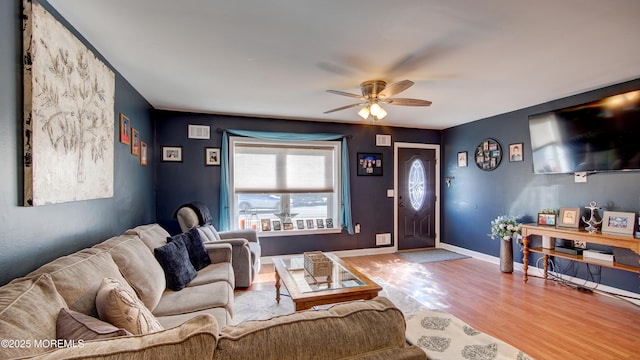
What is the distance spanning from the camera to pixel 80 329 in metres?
1.03

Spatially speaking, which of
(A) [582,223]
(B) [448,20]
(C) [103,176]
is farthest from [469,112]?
(C) [103,176]

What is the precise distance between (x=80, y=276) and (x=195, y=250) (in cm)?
138

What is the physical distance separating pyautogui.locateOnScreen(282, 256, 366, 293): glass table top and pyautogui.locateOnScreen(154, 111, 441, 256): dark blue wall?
1.83 meters

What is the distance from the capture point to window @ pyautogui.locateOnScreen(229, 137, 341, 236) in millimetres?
4496

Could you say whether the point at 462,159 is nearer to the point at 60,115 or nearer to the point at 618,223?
the point at 618,223

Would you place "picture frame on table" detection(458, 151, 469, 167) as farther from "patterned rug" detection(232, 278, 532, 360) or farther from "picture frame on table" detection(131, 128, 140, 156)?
"picture frame on table" detection(131, 128, 140, 156)

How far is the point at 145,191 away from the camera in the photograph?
11.9 feet

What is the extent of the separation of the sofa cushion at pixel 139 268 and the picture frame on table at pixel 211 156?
229 centimetres

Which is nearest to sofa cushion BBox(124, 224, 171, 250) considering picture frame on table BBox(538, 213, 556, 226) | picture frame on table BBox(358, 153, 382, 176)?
picture frame on table BBox(358, 153, 382, 176)

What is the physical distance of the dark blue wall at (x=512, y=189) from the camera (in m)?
3.14

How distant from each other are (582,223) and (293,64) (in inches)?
152

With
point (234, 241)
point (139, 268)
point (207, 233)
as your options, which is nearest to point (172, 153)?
point (207, 233)

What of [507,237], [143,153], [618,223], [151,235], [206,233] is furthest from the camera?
[507,237]

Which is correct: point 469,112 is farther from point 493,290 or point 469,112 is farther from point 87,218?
point 87,218
